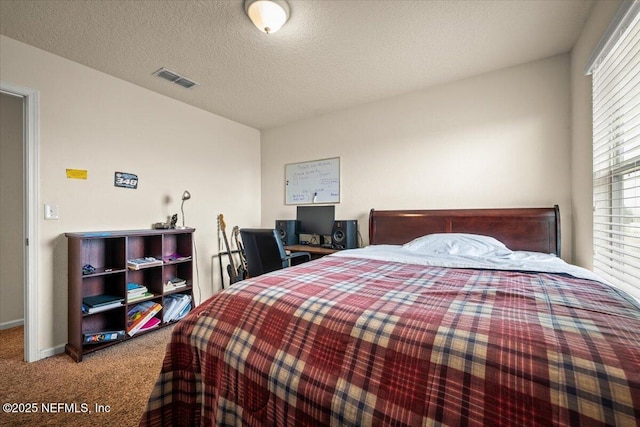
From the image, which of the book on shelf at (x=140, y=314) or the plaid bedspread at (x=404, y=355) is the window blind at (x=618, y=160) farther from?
the book on shelf at (x=140, y=314)

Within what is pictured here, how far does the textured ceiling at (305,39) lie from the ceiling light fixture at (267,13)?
7 centimetres

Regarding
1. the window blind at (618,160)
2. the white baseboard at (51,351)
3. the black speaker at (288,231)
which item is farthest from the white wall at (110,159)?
the window blind at (618,160)

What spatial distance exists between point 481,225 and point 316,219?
1.83m

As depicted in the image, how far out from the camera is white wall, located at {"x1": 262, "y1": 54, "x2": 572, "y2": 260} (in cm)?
225

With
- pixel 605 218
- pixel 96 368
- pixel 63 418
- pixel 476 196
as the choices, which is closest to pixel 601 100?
pixel 605 218

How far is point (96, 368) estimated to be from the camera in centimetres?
192

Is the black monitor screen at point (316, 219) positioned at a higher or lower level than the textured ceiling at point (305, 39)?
lower

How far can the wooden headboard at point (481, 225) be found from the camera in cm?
218

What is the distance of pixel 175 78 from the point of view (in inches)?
100

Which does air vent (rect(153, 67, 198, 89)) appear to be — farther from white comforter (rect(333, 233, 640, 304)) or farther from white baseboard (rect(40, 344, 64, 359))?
white baseboard (rect(40, 344, 64, 359))

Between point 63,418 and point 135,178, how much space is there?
198 cm

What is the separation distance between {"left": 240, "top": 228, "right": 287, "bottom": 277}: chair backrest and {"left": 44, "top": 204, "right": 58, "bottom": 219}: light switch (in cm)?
149

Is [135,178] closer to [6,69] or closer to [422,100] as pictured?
[6,69]

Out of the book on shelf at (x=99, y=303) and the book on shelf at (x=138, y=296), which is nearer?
the book on shelf at (x=99, y=303)
